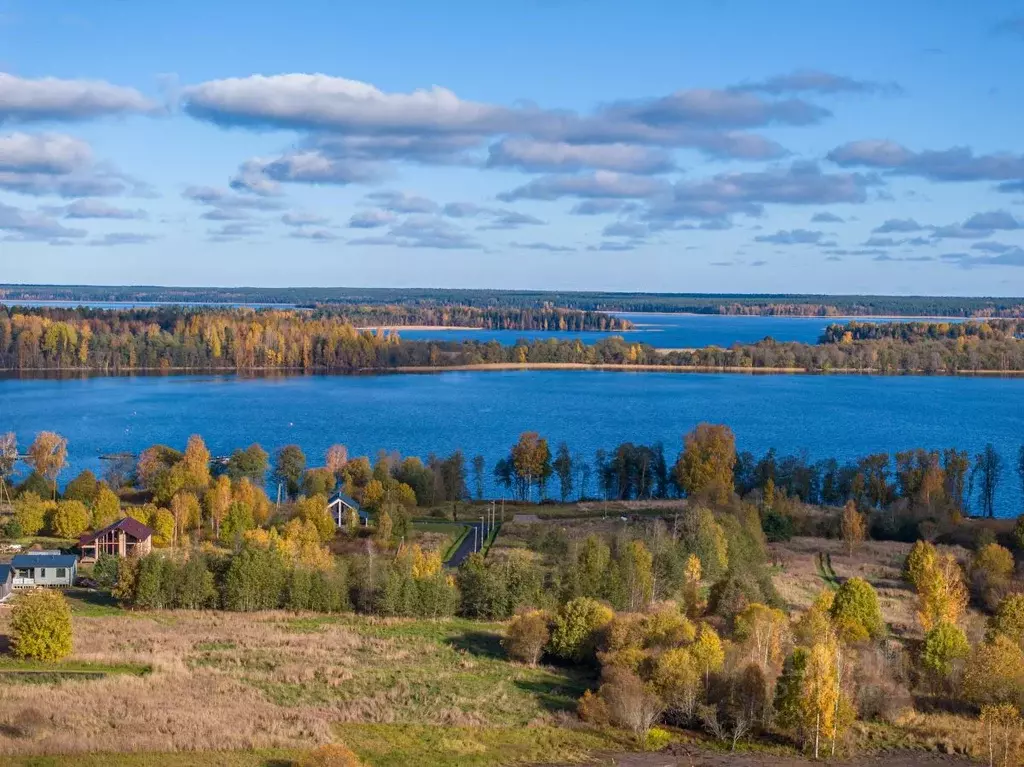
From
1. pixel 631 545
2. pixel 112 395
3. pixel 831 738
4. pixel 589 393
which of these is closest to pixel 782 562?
pixel 631 545

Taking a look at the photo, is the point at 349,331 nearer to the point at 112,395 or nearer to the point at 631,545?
the point at 112,395

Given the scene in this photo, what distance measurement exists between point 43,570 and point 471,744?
17.5 metres

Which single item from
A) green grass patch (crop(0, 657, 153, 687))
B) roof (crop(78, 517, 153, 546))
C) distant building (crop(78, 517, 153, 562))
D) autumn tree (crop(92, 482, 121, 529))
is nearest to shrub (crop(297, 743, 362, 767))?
green grass patch (crop(0, 657, 153, 687))

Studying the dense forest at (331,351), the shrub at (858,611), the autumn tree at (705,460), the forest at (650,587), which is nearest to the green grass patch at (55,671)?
the forest at (650,587)

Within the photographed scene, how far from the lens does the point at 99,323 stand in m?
132

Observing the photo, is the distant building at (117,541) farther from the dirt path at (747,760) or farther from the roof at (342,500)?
the dirt path at (747,760)

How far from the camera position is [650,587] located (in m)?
31.0

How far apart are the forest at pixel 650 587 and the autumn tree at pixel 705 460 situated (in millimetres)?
211

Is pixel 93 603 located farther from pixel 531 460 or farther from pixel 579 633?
pixel 531 460

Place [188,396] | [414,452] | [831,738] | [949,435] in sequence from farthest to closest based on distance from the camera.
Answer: [188,396], [949,435], [414,452], [831,738]

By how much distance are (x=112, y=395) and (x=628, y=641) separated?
79806mm

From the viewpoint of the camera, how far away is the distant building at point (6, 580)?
95.7 feet

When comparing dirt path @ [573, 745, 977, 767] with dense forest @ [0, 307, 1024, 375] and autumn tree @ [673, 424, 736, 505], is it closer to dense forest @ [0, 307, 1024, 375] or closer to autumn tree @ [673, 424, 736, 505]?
autumn tree @ [673, 424, 736, 505]

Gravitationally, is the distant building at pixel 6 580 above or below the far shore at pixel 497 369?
below
